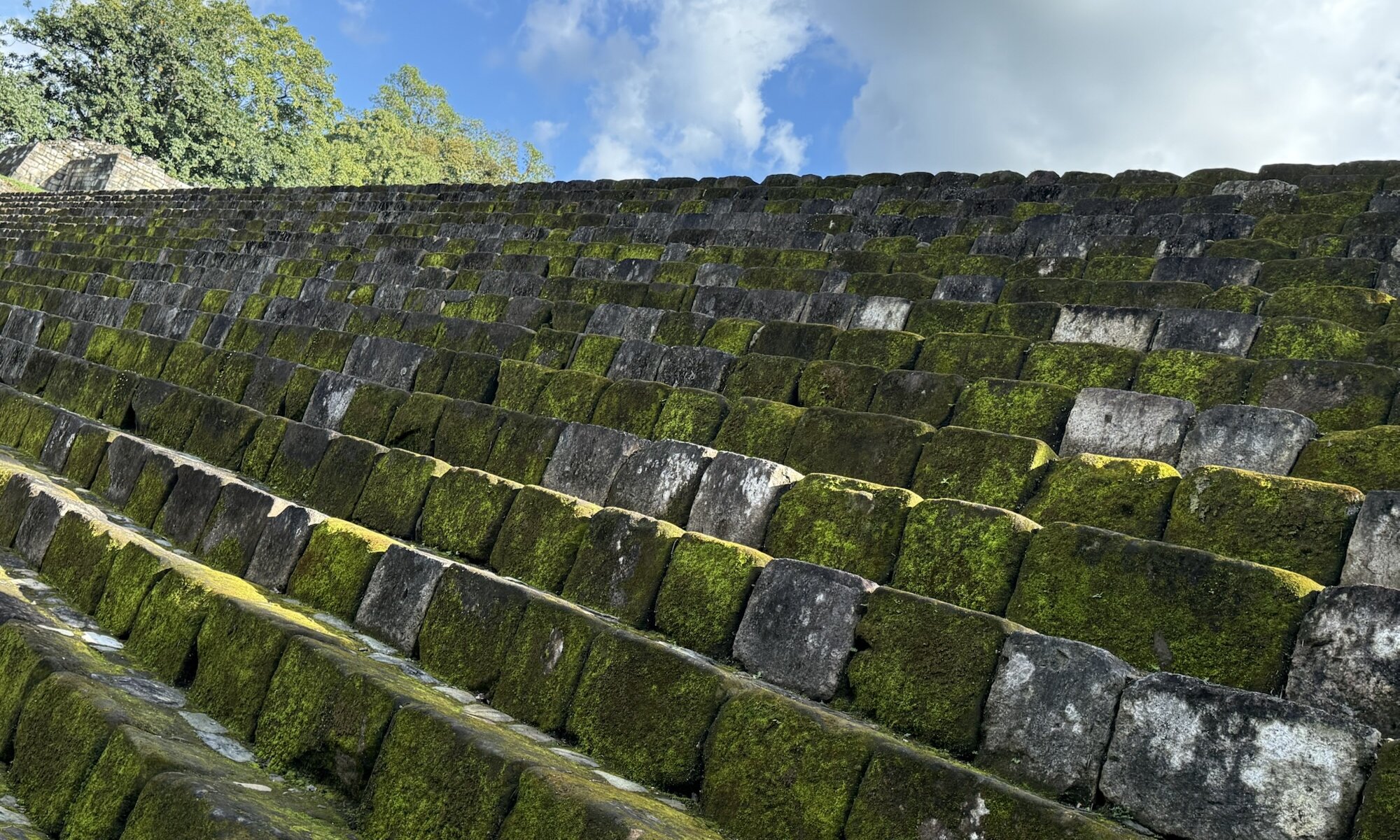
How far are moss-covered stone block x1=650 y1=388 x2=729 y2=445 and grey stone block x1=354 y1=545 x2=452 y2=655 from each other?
1.39m

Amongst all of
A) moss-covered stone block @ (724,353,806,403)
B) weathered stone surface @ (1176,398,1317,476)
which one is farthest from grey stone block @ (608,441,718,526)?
weathered stone surface @ (1176,398,1317,476)

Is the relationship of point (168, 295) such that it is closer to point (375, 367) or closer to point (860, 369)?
point (375, 367)

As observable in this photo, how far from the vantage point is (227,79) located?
3509 cm

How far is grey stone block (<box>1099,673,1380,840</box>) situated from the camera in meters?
2.11

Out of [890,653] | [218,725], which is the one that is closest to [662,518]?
[890,653]

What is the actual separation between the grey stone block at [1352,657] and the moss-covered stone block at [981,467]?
3.92ft

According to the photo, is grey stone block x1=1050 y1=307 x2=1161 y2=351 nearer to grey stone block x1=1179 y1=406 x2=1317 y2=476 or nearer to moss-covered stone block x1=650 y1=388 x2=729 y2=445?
grey stone block x1=1179 y1=406 x2=1317 y2=476

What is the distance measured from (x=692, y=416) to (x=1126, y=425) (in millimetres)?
1977

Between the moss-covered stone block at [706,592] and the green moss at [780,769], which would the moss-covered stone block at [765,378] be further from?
the green moss at [780,769]

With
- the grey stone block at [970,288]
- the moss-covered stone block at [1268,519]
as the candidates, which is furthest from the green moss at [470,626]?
the grey stone block at [970,288]

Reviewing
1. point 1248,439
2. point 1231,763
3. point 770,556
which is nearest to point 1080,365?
point 1248,439

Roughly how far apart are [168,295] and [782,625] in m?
9.04

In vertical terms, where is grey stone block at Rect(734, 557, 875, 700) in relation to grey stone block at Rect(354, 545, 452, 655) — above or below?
above

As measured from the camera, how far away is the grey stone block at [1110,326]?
4902 mm
